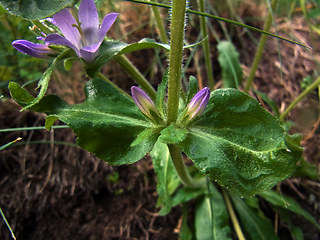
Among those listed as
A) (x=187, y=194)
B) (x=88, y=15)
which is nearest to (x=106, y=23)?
(x=88, y=15)

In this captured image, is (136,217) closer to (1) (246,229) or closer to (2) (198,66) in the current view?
(1) (246,229)

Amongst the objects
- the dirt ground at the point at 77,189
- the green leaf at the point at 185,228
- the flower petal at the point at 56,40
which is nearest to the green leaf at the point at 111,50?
the flower petal at the point at 56,40

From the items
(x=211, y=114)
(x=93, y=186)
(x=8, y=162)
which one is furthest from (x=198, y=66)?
(x=8, y=162)

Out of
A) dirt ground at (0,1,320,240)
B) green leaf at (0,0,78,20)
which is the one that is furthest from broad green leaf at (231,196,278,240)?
green leaf at (0,0,78,20)

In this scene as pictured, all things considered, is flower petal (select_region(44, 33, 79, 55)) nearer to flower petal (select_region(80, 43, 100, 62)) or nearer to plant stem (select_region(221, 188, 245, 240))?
flower petal (select_region(80, 43, 100, 62))

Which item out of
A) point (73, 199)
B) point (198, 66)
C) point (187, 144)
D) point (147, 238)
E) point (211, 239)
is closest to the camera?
point (187, 144)

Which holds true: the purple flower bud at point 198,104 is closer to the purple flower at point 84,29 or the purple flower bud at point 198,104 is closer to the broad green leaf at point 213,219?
the purple flower at point 84,29
